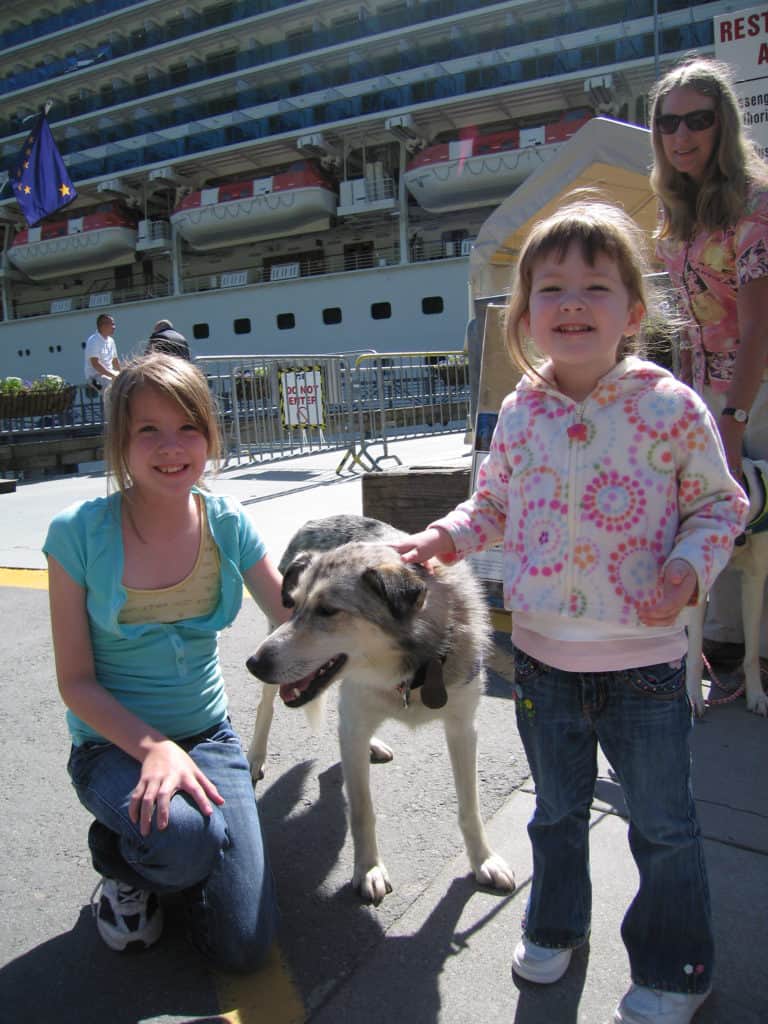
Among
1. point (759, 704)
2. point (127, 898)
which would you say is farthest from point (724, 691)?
point (127, 898)

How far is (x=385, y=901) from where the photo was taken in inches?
86.4

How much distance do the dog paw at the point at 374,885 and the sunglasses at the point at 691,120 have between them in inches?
111

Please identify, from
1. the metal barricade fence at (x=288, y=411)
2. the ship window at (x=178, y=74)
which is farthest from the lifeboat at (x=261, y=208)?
Result: the metal barricade fence at (x=288, y=411)

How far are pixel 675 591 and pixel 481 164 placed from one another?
33.9 m

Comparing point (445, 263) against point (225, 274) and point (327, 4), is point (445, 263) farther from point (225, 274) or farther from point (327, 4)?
point (327, 4)

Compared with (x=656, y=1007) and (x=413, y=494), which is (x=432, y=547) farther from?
(x=413, y=494)

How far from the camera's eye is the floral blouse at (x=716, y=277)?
8.87 ft

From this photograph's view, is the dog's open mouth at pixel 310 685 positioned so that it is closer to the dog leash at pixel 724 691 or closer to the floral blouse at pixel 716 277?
the dog leash at pixel 724 691

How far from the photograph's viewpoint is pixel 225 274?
39.0 meters

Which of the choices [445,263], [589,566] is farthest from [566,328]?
[445,263]

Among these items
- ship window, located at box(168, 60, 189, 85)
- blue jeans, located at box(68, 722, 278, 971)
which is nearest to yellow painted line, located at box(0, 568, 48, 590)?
blue jeans, located at box(68, 722, 278, 971)

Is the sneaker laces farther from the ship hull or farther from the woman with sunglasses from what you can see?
the ship hull

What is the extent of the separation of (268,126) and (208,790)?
41.3m

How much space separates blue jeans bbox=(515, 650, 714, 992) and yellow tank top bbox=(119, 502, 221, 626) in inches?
41.3
